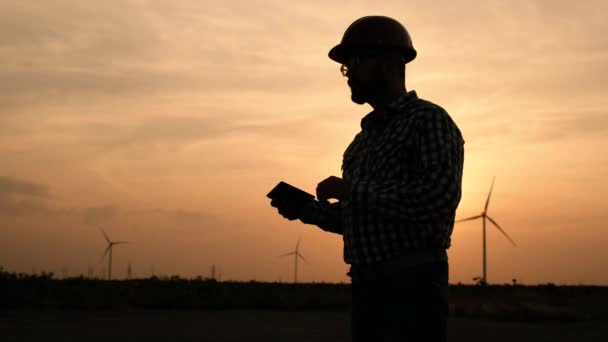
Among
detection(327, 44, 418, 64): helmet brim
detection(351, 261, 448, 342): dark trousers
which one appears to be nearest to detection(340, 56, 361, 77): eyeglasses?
detection(327, 44, 418, 64): helmet brim

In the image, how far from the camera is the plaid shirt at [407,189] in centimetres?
352

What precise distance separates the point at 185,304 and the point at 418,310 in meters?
19.4

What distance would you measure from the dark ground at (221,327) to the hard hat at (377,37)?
32.8 ft

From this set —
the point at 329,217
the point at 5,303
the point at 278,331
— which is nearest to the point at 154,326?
the point at 278,331

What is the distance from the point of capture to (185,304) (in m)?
22.4

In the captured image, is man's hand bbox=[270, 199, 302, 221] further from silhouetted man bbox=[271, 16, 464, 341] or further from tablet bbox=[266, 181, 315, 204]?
silhouetted man bbox=[271, 16, 464, 341]

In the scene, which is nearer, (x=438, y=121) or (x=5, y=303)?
(x=438, y=121)

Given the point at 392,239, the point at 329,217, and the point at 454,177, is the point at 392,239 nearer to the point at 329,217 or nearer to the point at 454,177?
the point at 454,177

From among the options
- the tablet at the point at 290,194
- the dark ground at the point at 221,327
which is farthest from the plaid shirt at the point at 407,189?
the dark ground at the point at 221,327

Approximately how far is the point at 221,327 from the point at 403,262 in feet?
41.8

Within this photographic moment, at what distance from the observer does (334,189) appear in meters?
3.76

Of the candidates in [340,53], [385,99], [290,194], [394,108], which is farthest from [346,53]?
[290,194]

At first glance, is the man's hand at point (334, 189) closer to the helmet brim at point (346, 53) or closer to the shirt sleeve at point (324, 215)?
the shirt sleeve at point (324, 215)

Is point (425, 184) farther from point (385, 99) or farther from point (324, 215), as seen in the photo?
point (324, 215)
